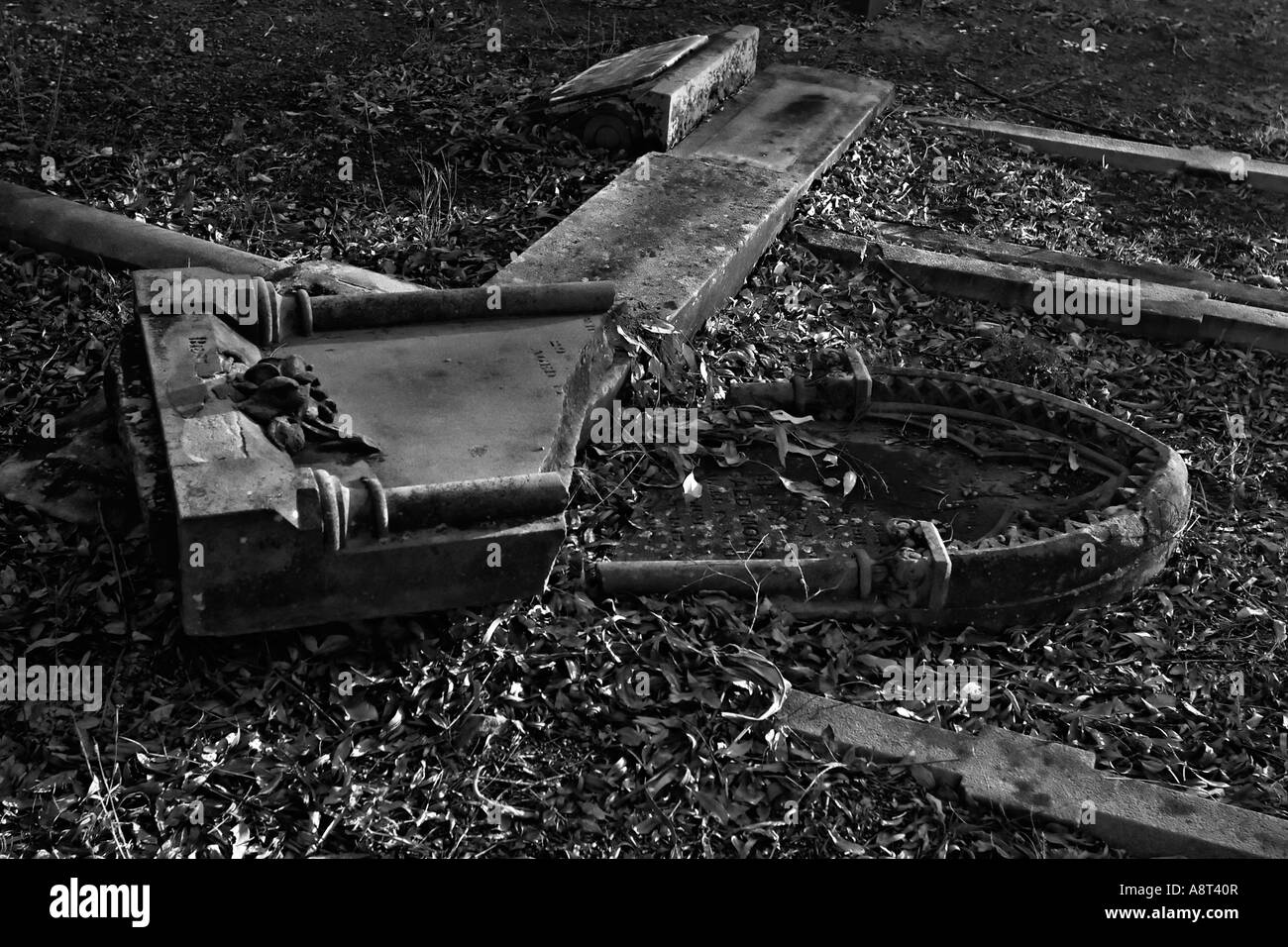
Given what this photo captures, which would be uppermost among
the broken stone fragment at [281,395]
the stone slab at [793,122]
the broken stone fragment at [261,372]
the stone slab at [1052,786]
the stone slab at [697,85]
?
the stone slab at [697,85]

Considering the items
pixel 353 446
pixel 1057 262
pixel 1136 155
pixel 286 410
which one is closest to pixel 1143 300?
pixel 1057 262

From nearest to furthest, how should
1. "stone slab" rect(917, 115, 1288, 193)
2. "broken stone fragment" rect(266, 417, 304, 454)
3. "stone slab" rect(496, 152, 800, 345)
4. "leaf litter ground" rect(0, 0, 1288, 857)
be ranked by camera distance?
1. "leaf litter ground" rect(0, 0, 1288, 857)
2. "broken stone fragment" rect(266, 417, 304, 454)
3. "stone slab" rect(496, 152, 800, 345)
4. "stone slab" rect(917, 115, 1288, 193)

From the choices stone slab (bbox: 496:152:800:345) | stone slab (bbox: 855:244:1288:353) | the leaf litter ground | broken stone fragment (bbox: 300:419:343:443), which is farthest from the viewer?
stone slab (bbox: 855:244:1288:353)

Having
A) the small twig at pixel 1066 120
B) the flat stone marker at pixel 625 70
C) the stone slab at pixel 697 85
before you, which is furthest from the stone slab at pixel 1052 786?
the small twig at pixel 1066 120

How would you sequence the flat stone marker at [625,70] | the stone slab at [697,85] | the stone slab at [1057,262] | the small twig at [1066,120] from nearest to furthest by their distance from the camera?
the stone slab at [1057,262], the stone slab at [697,85], the flat stone marker at [625,70], the small twig at [1066,120]

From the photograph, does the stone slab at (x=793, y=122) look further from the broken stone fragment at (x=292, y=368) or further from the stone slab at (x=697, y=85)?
the broken stone fragment at (x=292, y=368)

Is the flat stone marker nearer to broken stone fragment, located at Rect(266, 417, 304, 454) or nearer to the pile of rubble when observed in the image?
the pile of rubble

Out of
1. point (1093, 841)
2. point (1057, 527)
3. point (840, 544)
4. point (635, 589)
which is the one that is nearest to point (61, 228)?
point (635, 589)

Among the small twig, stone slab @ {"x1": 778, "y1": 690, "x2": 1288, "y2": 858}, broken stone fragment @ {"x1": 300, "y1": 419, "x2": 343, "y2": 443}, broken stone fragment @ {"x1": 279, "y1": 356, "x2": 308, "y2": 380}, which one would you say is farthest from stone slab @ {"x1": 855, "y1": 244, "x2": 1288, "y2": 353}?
broken stone fragment @ {"x1": 300, "y1": 419, "x2": 343, "y2": 443}
